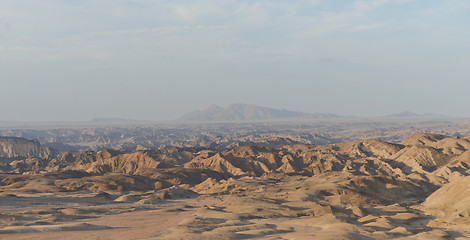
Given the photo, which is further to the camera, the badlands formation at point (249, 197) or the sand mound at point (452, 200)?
the sand mound at point (452, 200)

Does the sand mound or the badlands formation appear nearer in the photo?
the badlands formation

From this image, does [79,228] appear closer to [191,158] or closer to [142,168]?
[142,168]

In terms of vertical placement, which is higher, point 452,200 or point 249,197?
point 452,200

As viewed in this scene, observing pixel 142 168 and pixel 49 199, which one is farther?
pixel 142 168

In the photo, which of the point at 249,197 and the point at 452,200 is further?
the point at 249,197

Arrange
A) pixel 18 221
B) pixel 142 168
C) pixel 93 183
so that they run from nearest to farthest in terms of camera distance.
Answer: pixel 18 221 < pixel 93 183 < pixel 142 168

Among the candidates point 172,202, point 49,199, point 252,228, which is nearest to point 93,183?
point 49,199

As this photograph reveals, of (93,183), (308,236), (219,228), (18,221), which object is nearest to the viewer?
(308,236)
